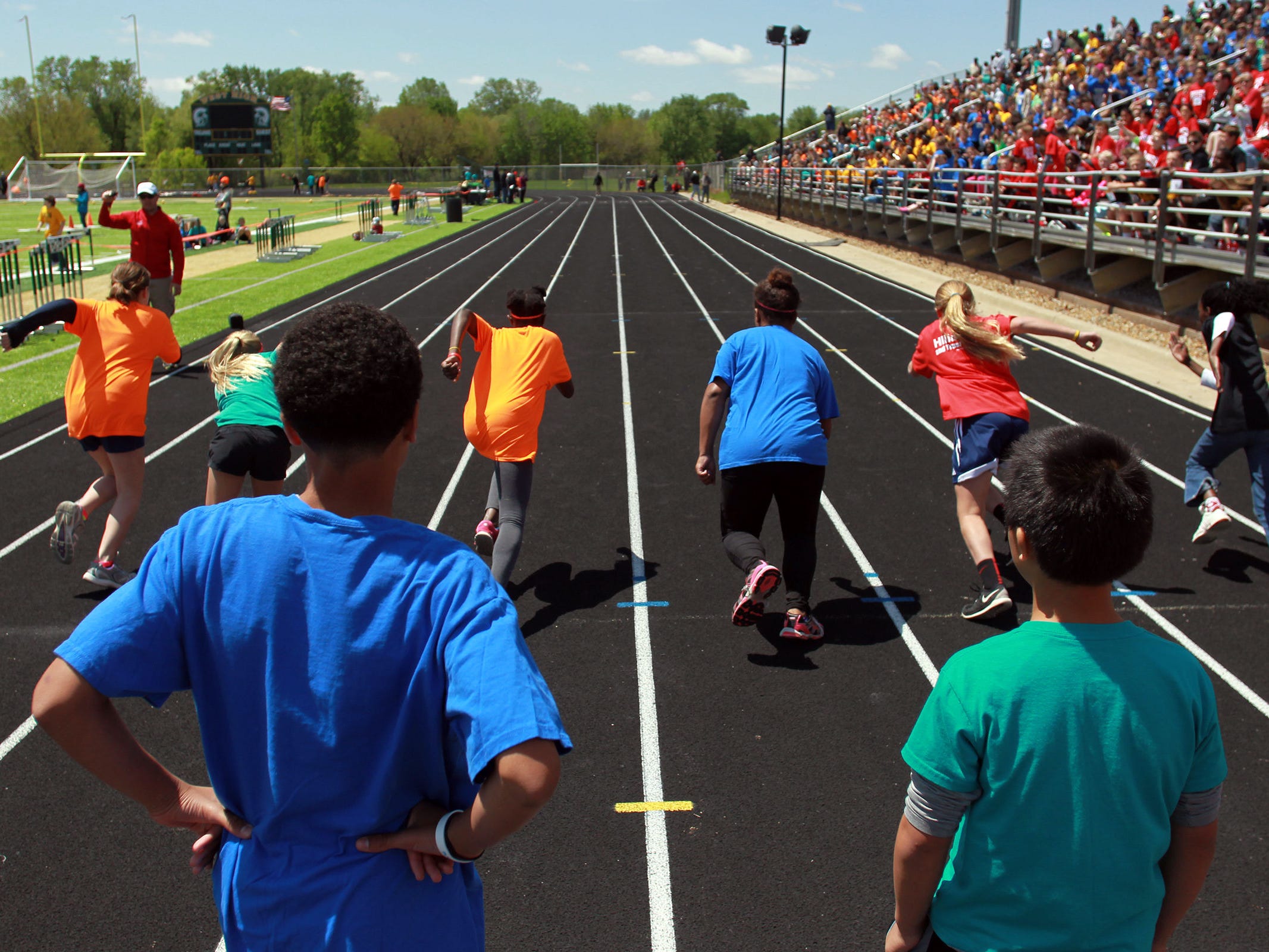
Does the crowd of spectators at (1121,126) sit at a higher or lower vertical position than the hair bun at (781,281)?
higher

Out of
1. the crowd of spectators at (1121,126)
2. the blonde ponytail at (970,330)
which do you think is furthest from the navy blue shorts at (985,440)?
the crowd of spectators at (1121,126)

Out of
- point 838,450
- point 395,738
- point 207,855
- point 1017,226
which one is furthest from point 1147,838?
point 1017,226

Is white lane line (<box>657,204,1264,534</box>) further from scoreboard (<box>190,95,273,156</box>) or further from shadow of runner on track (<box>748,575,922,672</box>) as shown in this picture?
scoreboard (<box>190,95,273,156</box>)

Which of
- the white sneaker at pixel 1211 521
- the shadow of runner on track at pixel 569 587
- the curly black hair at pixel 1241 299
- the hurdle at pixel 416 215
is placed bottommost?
the shadow of runner on track at pixel 569 587

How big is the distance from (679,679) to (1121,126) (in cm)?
1759

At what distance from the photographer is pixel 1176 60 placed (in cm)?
2389

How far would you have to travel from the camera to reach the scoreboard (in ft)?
297

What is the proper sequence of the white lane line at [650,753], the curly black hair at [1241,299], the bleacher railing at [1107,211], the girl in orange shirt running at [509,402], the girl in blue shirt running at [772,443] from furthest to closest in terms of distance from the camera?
the bleacher railing at [1107,211] → the curly black hair at [1241,299] → the girl in orange shirt running at [509,402] → the girl in blue shirt running at [772,443] → the white lane line at [650,753]

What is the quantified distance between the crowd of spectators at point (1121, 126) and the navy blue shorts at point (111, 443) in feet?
39.4

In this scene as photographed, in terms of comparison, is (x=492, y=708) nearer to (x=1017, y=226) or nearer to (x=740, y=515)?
(x=740, y=515)

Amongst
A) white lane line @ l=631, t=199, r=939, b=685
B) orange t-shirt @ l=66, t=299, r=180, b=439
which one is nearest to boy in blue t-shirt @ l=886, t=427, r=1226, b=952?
white lane line @ l=631, t=199, r=939, b=685

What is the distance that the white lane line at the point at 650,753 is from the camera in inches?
139

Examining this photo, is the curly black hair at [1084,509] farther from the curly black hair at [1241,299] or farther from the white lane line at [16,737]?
the curly black hair at [1241,299]

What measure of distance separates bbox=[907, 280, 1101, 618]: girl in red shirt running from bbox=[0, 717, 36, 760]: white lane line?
4.89 metres
